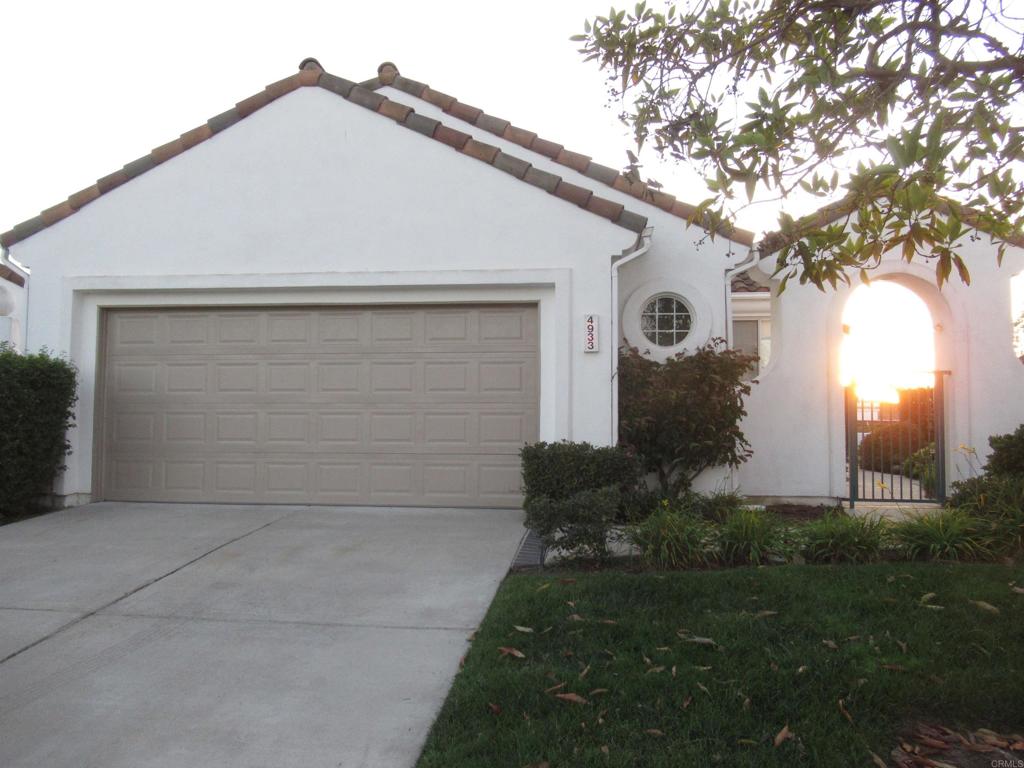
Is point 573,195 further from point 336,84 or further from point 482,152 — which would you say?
point 336,84

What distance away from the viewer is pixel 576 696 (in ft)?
13.1

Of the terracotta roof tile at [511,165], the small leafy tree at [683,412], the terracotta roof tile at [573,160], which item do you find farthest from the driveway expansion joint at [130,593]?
the terracotta roof tile at [573,160]

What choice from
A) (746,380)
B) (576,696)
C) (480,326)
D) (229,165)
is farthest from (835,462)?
(229,165)

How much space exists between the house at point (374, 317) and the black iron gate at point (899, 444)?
0.18 m

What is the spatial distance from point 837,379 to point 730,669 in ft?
Result: 21.4

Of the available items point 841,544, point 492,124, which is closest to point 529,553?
point 841,544

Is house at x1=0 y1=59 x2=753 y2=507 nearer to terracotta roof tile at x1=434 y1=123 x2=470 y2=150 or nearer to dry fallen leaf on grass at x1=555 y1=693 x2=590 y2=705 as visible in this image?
terracotta roof tile at x1=434 y1=123 x2=470 y2=150

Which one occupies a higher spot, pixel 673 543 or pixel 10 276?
pixel 10 276

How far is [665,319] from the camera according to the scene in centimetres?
998

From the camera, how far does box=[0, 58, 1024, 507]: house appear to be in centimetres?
901

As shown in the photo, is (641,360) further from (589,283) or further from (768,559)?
(768,559)

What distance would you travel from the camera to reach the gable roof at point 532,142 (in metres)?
10.2

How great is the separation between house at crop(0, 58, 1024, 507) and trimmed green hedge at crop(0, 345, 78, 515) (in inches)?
11.5

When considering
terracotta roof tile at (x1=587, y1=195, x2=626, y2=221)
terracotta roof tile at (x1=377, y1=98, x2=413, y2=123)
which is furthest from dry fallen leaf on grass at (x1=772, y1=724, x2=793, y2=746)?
terracotta roof tile at (x1=377, y1=98, x2=413, y2=123)
